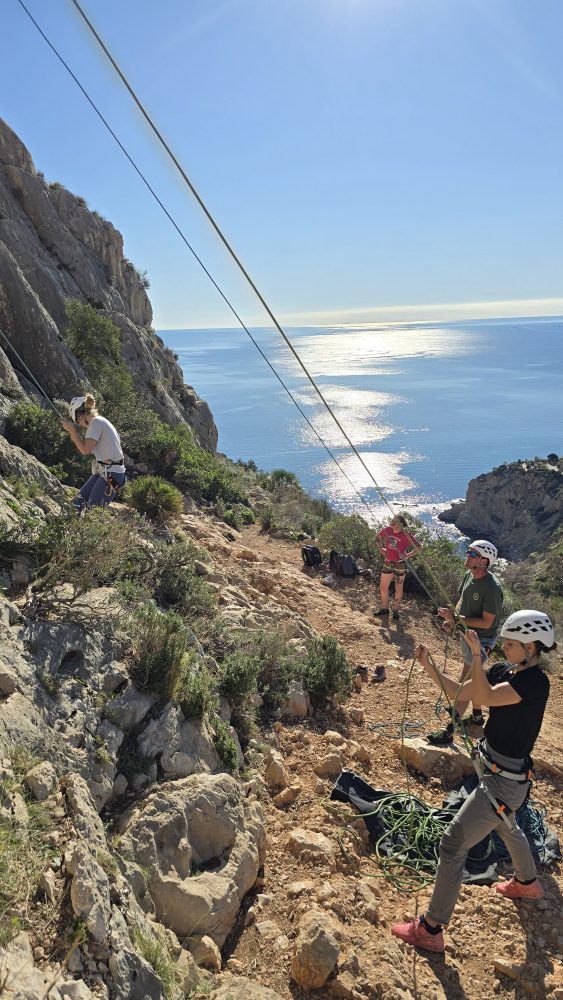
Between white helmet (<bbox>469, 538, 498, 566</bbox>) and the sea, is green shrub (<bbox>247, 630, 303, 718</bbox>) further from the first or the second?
the sea

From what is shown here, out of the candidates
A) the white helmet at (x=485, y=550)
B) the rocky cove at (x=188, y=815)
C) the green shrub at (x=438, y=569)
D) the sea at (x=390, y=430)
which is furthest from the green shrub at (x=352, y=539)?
the sea at (x=390, y=430)

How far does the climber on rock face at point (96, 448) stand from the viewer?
5.93m

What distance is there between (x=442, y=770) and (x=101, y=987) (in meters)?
3.64

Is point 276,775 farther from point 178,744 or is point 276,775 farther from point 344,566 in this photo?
point 344,566

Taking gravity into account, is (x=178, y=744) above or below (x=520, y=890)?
above

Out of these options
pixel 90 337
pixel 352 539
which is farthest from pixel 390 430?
pixel 352 539

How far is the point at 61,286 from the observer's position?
65.8ft

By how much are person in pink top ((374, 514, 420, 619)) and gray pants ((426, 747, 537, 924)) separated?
462cm

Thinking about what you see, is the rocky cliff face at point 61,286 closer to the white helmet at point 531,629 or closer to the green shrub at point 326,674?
the green shrub at point 326,674

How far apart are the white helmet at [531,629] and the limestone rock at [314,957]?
187cm

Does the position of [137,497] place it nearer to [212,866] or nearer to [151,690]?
[151,690]

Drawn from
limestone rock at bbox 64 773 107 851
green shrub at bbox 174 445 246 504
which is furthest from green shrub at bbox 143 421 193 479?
limestone rock at bbox 64 773 107 851

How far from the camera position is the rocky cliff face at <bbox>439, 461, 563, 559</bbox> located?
5681cm

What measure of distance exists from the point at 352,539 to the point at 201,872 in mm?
8919
